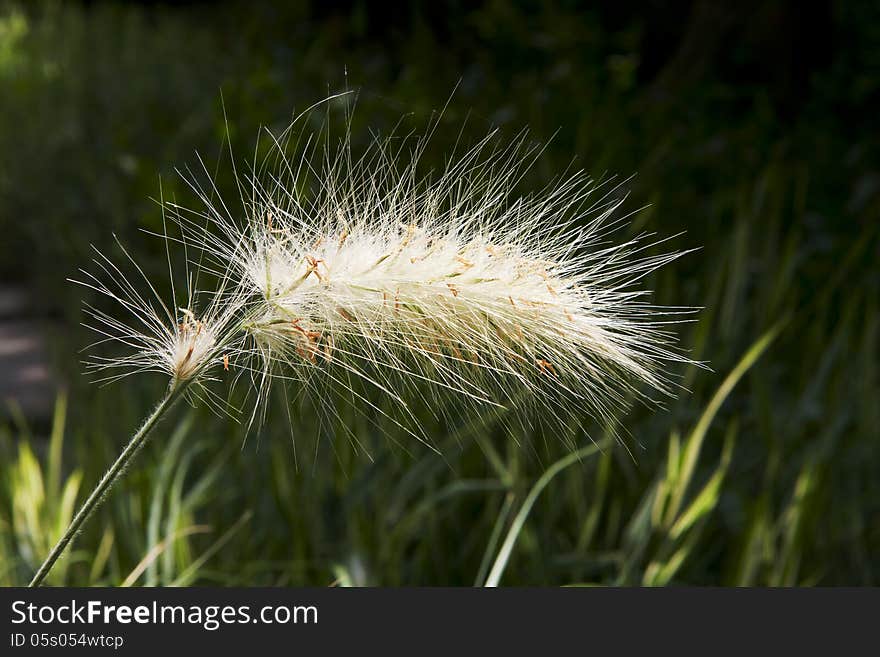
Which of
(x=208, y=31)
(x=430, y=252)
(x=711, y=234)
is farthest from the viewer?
(x=208, y=31)

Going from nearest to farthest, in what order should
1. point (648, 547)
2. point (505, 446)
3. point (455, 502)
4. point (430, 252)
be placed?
point (430, 252), point (648, 547), point (455, 502), point (505, 446)

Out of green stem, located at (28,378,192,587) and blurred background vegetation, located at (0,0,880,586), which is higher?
blurred background vegetation, located at (0,0,880,586)

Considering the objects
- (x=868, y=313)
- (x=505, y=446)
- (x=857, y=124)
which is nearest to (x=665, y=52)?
(x=857, y=124)

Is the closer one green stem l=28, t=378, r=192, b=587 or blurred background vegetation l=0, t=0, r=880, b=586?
green stem l=28, t=378, r=192, b=587

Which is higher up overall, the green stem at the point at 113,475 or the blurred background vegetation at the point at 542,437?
the blurred background vegetation at the point at 542,437

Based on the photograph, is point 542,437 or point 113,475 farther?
point 542,437

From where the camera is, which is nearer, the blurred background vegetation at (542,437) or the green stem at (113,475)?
the green stem at (113,475)

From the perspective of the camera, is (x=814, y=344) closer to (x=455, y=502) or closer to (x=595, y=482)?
(x=595, y=482)

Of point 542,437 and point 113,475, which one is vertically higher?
point 542,437
